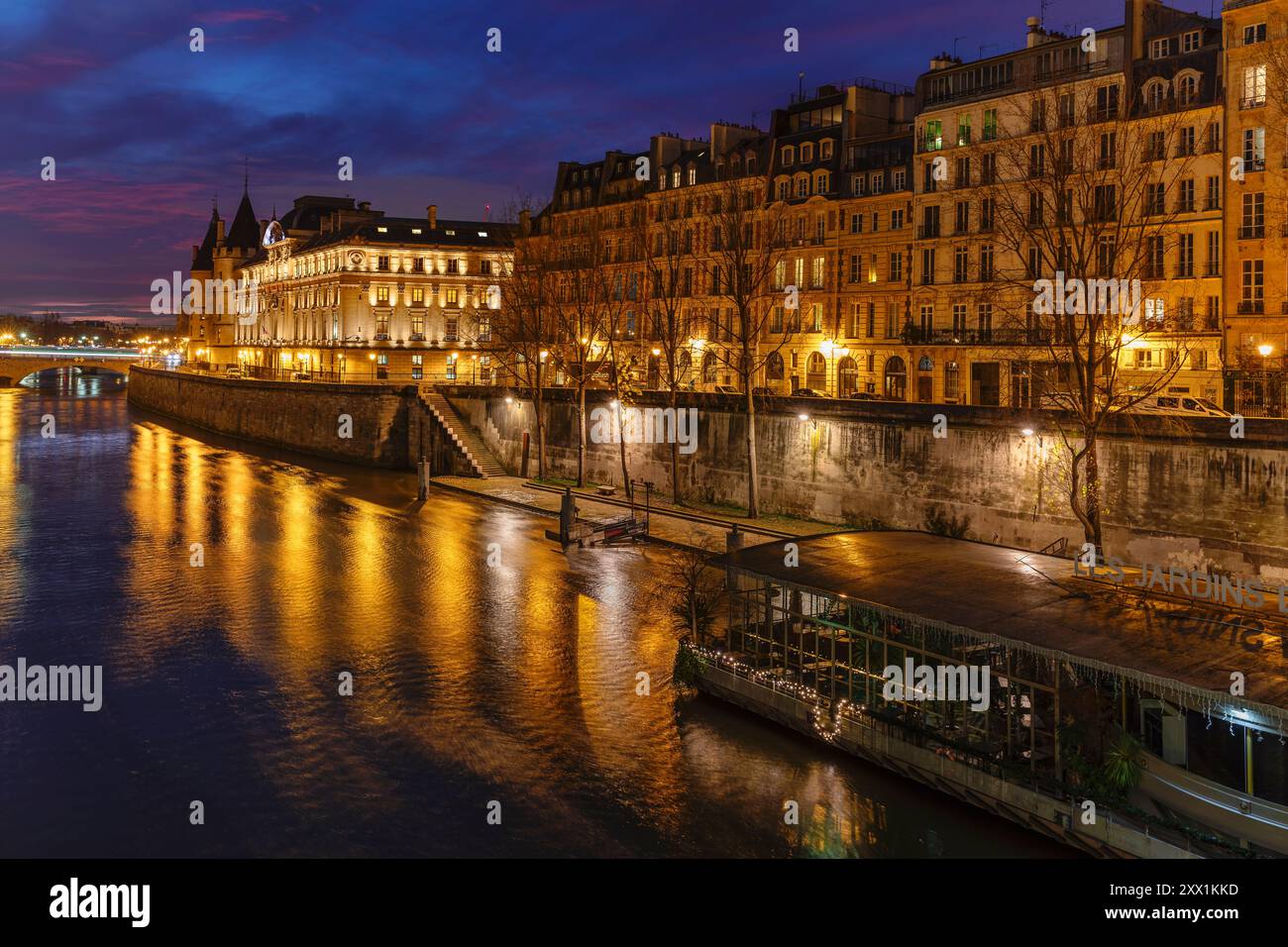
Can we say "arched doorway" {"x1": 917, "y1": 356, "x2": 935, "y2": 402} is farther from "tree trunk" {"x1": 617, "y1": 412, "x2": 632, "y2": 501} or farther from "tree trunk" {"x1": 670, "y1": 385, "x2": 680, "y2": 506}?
"tree trunk" {"x1": 617, "y1": 412, "x2": 632, "y2": 501}

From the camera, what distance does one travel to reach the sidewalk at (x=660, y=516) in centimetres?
3784

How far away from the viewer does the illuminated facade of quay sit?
4169cm

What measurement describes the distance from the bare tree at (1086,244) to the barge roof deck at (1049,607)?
297 inches

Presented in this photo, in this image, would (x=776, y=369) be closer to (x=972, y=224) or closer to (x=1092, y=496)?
(x=972, y=224)

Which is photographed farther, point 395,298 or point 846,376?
point 395,298

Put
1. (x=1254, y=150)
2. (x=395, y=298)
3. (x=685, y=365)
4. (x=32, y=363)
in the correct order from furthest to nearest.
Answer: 1. (x=32, y=363)
2. (x=395, y=298)
3. (x=685, y=365)
4. (x=1254, y=150)

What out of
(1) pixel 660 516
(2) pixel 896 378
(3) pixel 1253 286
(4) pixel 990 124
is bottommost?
(1) pixel 660 516

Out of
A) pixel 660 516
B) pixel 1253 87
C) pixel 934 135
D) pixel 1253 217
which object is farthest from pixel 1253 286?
pixel 660 516

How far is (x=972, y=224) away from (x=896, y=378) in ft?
32.3

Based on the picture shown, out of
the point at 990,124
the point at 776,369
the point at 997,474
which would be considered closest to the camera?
the point at 997,474

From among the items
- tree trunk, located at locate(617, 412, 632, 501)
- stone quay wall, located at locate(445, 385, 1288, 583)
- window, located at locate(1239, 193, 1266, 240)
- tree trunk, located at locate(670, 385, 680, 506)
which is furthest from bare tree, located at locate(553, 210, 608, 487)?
window, located at locate(1239, 193, 1266, 240)

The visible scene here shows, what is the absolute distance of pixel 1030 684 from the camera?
16.7 metres

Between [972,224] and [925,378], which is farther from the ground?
[972,224]

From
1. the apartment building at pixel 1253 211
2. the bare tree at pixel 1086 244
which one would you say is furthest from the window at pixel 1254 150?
the bare tree at pixel 1086 244
